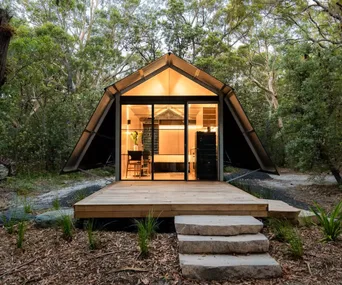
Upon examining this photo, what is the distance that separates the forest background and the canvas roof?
2.73 metres

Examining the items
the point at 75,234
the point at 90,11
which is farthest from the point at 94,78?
the point at 75,234

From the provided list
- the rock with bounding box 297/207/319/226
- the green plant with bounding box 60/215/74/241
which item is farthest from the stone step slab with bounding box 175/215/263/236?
the green plant with bounding box 60/215/74/241

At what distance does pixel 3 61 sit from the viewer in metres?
4.33

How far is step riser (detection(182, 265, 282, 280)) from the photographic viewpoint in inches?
105

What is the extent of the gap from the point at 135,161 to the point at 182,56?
1073cm

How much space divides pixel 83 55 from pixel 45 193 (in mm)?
8976

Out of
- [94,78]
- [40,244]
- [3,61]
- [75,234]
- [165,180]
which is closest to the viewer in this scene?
[40,244]

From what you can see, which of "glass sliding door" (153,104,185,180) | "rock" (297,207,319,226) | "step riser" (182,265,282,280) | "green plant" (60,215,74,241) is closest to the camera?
"step riser" (182,265,282,280)

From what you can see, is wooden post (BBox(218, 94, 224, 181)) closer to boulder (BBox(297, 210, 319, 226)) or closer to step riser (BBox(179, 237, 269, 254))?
boulder (BBox(297, 210, 319, 226))

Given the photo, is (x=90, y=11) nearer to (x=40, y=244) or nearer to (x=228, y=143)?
(x=228, y=143)

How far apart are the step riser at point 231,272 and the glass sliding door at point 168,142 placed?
15.2 feet

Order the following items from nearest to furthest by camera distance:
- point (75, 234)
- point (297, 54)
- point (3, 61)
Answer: point (75, 234), point (3, 61), point (297, 54)

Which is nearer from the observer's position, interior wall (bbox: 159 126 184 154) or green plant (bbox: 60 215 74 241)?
green plant (bbox: 60 215 74 241)

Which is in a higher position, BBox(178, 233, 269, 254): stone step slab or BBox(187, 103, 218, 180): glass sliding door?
BBox(187, 103, 218, 180): glass sliding door
